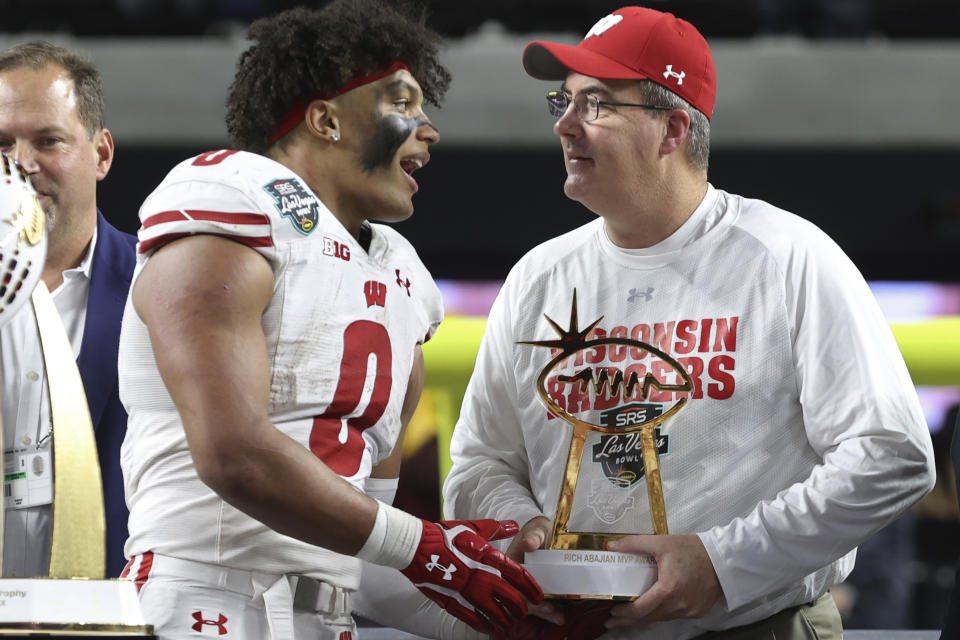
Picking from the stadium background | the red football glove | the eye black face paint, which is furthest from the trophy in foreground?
the stadium background

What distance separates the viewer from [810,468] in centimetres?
194

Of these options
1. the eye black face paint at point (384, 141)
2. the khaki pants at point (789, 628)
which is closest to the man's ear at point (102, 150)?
the eye black face paint at point (384, 141)

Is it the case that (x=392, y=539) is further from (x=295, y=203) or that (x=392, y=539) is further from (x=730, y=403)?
(x=730, y=403)

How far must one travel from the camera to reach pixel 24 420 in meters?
1.47

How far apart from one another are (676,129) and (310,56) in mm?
677

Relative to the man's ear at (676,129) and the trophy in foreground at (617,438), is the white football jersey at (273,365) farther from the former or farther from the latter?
the man's ear at (676,129)

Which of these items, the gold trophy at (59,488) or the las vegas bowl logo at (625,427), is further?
the las vegas bowl logo at (625,427)

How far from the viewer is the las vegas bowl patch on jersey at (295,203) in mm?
1661

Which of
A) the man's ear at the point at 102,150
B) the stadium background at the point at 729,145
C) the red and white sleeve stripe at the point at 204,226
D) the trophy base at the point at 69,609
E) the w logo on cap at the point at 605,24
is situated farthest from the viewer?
the stadium background at the point at 729,145

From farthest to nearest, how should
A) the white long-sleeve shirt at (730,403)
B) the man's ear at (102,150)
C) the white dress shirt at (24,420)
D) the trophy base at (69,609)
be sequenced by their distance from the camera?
the man's ear at (102,150), the white long-sleeve shirt at (730,403), the white dress shirt at (24,420), the trophy base at (69,609)

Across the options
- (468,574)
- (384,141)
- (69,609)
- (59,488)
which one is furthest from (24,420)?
(384,141)

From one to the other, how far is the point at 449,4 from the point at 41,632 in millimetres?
7602

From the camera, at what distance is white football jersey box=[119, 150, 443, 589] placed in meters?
1.62

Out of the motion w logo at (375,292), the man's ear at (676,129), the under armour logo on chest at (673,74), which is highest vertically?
the under armour logo on chest at (673,74)
